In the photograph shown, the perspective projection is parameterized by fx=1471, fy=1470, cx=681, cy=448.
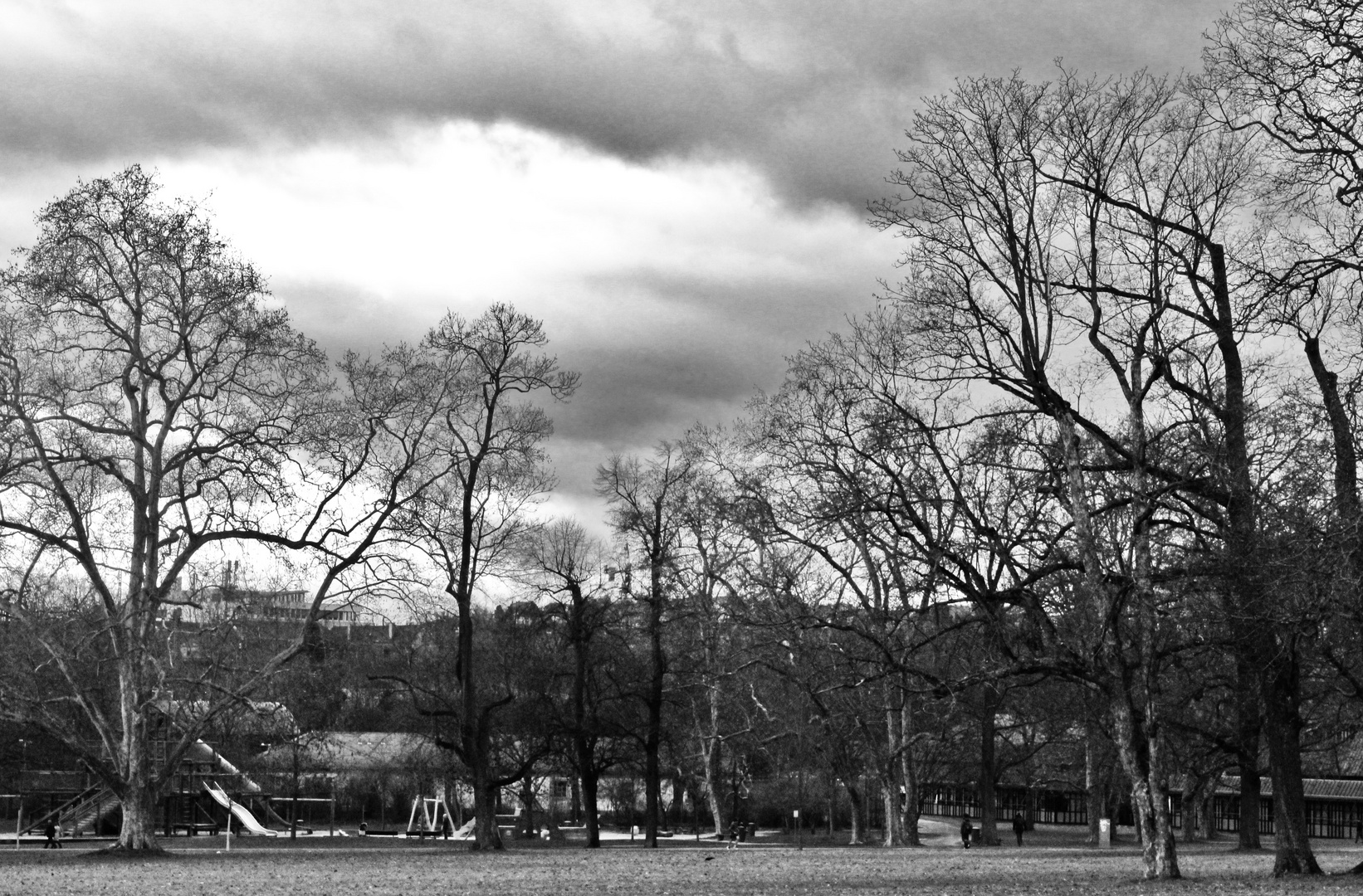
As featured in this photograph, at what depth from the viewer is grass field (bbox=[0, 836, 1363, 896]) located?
22.5 metres

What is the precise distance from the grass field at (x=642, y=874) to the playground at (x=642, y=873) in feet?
0.14

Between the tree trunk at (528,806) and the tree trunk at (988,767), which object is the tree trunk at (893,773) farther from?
the tree trunk at (528,806)

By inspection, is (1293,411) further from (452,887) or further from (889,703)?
(889,703)

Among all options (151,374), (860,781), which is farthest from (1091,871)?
(860,781)

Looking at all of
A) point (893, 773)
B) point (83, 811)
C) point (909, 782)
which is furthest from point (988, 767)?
point (83, 811)

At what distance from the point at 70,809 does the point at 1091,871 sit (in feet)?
178

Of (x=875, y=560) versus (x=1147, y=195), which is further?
(x=875, y=560)

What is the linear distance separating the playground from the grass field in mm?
41

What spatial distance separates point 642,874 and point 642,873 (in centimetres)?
42

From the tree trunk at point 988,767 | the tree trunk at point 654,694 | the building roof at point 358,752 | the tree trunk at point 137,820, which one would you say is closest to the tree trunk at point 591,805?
the tree trunk at point 654,694

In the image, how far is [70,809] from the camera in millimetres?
68500

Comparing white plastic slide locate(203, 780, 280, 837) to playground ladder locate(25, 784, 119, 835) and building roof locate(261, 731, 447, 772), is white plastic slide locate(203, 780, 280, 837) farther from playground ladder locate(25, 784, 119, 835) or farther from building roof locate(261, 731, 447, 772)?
playground ladder locate(25, 784, 119, 835)

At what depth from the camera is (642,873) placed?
29.0 meters

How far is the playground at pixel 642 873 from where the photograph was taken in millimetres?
22562
